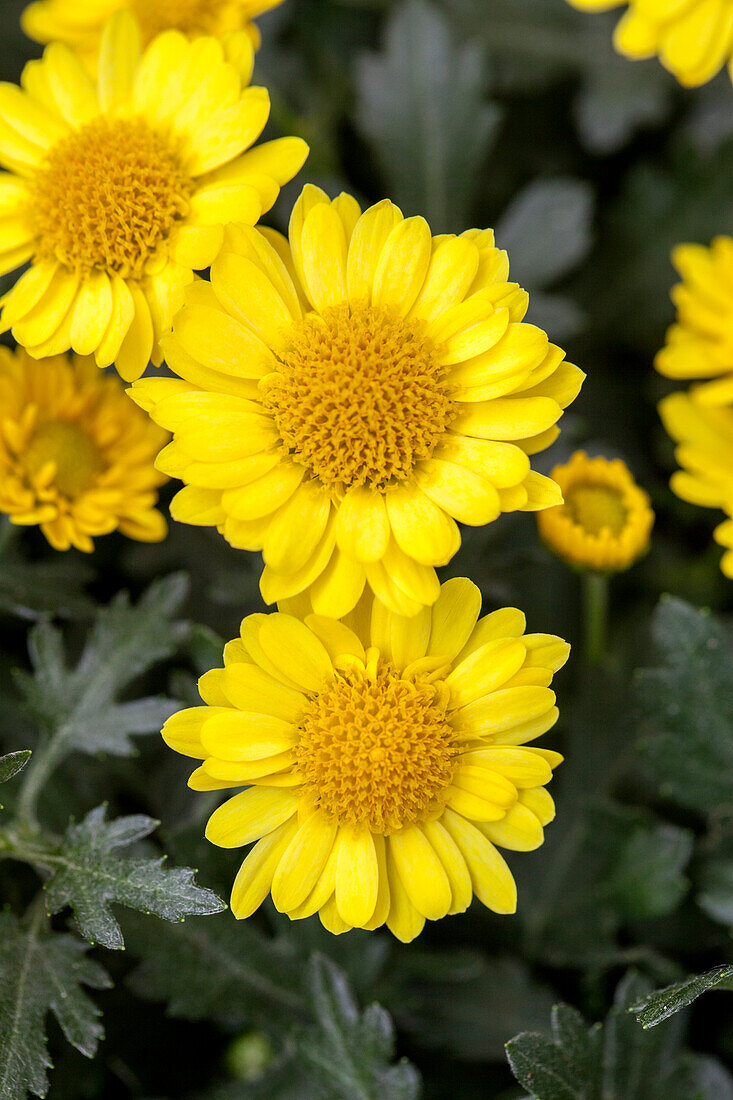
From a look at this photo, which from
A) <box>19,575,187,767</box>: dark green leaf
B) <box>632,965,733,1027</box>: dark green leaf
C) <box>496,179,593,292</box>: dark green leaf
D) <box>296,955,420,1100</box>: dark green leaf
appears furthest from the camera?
<box>496,179,593,292</box>: dark green leaf

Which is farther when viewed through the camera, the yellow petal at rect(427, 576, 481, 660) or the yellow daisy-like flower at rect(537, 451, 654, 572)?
the yellow daisy-like flower at rect(537, 451, 654, 572)

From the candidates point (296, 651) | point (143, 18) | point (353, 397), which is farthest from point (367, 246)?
point (143, 18)

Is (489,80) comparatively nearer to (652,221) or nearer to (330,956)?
(652,221)

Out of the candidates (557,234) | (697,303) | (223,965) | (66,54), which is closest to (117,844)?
(223,965)

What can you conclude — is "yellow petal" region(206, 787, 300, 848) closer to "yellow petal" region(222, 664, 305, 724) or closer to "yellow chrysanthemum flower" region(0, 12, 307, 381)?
"yellow petal" region(222, 664, 305, 724)

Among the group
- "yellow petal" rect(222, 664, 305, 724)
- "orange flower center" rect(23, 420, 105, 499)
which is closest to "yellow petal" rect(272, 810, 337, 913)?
"yellow petal" rect(222, 664, 305, 724)

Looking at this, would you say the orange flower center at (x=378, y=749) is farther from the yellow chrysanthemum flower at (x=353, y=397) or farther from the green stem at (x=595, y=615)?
the green stem at (x=595, y=615)

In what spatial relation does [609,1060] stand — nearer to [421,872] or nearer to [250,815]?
[421,872]
